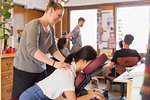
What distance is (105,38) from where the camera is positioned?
16.5 ft

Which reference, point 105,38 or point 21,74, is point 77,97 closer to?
point 21,74

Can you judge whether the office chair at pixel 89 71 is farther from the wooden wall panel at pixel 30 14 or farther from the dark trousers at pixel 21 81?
the wooden wall panel at pixel 30 14

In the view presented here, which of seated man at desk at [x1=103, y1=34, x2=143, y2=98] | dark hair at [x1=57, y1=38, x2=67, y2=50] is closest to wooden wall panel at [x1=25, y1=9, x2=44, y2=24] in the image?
dark hair at [x1=57, y1=38, x2=67, y2=50]

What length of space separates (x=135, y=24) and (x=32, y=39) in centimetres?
365

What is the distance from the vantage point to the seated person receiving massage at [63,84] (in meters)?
Answer: 1.29

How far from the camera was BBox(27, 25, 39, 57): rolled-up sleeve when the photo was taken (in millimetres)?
1631

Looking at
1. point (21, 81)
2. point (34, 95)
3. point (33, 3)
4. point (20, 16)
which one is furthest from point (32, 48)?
point (33, 3)

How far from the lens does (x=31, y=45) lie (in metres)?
1.64

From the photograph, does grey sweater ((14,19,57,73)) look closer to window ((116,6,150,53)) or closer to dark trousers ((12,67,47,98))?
dark trousers ((12,67,47,98))

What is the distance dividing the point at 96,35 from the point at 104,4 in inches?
31.1

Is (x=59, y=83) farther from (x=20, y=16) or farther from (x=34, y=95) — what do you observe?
(x=20, y=16)

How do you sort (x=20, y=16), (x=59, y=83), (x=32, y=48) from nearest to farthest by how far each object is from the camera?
(x=59, y=83), (x=32, y=48), (x=20, y=16)

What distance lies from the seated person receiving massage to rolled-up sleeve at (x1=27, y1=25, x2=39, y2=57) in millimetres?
353

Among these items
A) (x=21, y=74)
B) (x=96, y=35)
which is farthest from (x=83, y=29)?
(x=21, y=74)
